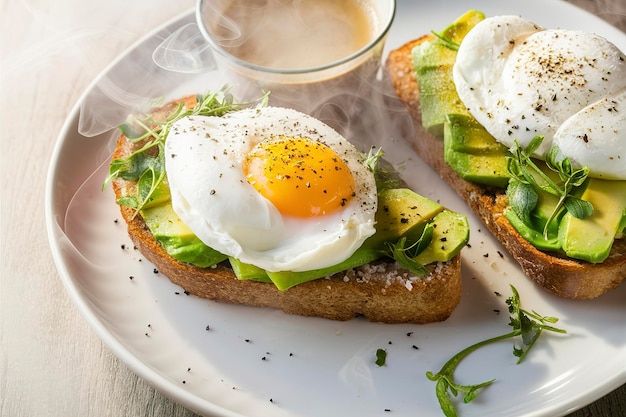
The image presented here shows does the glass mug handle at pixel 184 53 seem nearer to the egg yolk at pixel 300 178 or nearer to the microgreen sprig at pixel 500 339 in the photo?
the egg yolk at pixel 300 178

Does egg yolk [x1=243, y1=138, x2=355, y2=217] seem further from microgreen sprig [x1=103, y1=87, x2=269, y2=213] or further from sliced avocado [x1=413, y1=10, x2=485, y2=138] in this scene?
sliced avocado [x1=413, y1=10, x2=485, y2=138]

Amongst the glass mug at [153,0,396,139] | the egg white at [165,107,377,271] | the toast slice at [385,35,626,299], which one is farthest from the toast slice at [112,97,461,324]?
the glass mug at [153,0,396,139]

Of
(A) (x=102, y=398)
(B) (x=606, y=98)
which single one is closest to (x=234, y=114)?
(A) (x=102, y=398)

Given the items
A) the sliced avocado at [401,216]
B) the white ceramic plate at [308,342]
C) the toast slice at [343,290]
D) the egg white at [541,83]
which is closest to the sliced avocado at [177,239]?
the toast slice at [343,290]

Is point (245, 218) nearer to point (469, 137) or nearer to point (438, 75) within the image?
point (469, 137)

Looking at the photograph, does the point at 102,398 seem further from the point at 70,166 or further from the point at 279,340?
the point at 70,166

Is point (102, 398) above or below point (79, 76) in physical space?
below

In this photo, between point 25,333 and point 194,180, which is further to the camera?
point 25,333
